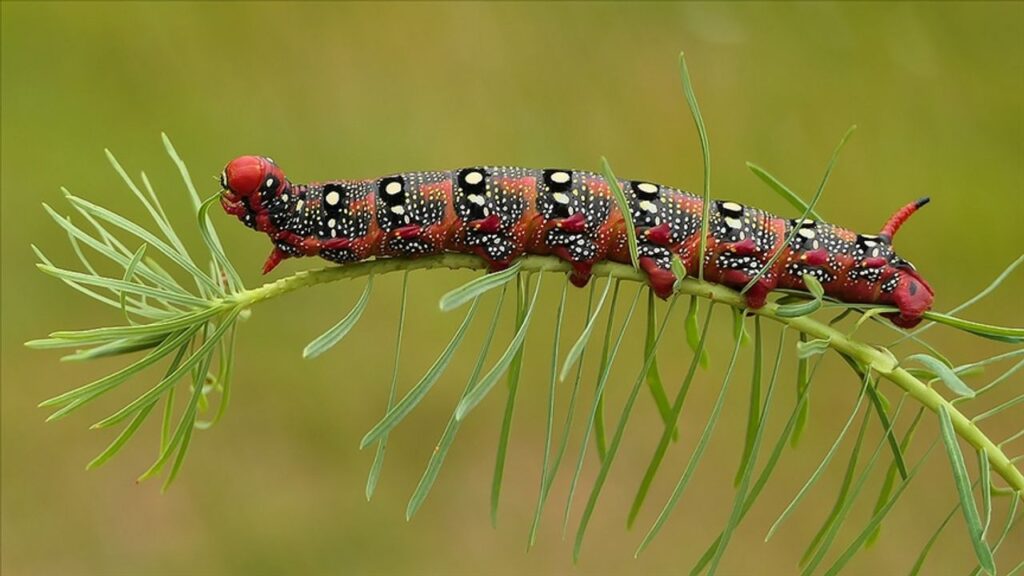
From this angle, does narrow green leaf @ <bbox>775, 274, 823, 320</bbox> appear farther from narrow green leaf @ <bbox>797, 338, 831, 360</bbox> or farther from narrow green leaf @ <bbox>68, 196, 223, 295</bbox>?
narrow green leaf @ <bbox>68, 196, 223, 295</bbox>

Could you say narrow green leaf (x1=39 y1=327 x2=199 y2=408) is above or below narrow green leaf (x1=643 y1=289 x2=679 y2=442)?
above

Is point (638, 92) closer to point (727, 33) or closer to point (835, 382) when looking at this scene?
point (727, 33)

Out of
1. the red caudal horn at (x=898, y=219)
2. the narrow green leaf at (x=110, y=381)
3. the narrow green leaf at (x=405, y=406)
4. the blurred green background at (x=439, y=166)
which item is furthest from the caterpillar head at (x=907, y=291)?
the blurred green background at (x=439, y=166)

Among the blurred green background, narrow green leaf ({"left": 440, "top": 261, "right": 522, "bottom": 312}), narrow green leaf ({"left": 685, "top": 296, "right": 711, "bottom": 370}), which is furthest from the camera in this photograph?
the blurred green background

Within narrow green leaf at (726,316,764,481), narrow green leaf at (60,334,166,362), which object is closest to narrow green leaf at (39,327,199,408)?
narrow green leaf at (60,334,166,362)

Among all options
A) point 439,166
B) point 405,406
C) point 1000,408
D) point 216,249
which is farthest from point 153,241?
point 439,166

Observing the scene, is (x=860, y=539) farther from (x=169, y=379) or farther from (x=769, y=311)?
(x=169, y=379)

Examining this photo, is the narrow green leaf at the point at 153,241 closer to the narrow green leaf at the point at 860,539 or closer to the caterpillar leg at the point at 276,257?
the caterpillar leg at the point at 276,257
